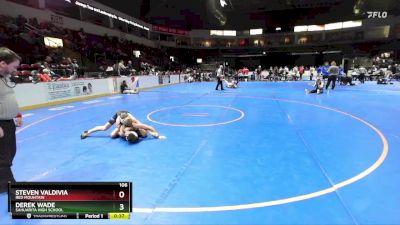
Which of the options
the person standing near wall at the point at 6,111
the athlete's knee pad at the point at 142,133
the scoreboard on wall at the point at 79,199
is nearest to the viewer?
the scoreboard on wall at the point at 79,199

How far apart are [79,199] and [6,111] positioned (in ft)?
7.62

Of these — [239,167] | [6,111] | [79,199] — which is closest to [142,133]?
[239,167]

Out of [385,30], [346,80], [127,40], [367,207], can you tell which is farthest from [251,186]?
[385,30]

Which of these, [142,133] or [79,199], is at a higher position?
[79,199]

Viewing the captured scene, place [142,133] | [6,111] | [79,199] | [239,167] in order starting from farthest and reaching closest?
[142,133] → [239,167] → [6,111] → [79,199]

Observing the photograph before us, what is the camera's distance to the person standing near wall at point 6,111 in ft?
11.9

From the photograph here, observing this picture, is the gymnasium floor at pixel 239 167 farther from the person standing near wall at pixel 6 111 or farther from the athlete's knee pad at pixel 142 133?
the person standing near wall at pixel 6 111

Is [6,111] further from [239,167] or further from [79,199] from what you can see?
[239,167]

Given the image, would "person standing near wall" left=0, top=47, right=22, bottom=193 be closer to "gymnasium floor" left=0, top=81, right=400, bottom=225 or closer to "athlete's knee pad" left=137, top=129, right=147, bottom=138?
"gymnasium floor" left=0, top=81, right=400, bottom=225

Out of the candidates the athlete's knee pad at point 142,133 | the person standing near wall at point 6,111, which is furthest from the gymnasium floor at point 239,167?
the person standing near wall at point 6,111

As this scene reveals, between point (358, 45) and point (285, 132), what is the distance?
50.8 m

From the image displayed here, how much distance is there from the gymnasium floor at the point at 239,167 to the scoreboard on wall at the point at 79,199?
133 cm

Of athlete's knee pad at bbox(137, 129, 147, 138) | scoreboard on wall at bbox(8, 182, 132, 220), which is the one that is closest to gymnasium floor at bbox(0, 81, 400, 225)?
athlete's knee pad at bbox(137, 129, 147, 138)

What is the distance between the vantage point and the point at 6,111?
145 inches
